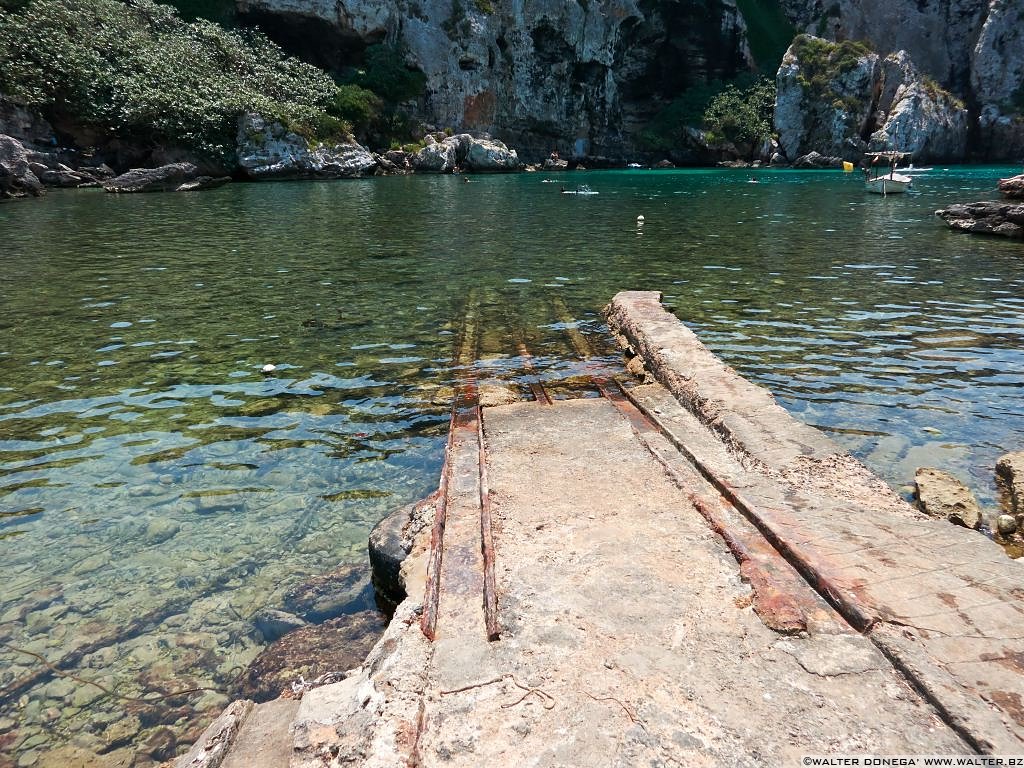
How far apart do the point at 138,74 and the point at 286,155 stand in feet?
36.5

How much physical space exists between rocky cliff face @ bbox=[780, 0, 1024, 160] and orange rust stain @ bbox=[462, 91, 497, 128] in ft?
215

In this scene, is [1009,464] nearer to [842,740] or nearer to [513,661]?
[842,740]

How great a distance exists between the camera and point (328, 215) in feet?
87.4

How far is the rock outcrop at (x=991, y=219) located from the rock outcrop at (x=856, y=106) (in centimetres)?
7243

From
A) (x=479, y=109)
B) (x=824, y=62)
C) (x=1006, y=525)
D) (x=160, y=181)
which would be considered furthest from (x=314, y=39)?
(x=1006, y=525)

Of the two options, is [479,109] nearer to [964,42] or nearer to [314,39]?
[314,39]

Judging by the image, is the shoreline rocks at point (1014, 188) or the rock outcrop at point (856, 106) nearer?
the shoreline rocks at point (1014, 188)

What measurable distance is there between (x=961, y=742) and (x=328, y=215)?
27815mm

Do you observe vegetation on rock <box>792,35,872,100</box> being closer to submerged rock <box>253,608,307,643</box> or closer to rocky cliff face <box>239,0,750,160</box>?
rocky cliff face <box>239,0,750,160</box>

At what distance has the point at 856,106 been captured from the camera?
81.6 metres

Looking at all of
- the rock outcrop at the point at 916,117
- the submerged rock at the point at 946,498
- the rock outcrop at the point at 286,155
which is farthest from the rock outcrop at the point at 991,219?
the rock outcrop at the point at 916,117

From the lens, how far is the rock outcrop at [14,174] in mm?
31109

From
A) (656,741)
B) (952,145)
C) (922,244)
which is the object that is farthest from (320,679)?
(952,145)

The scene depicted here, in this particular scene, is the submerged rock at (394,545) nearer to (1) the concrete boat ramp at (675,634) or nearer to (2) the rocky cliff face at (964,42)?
(1) the concrete boat ramp at (675,634)
